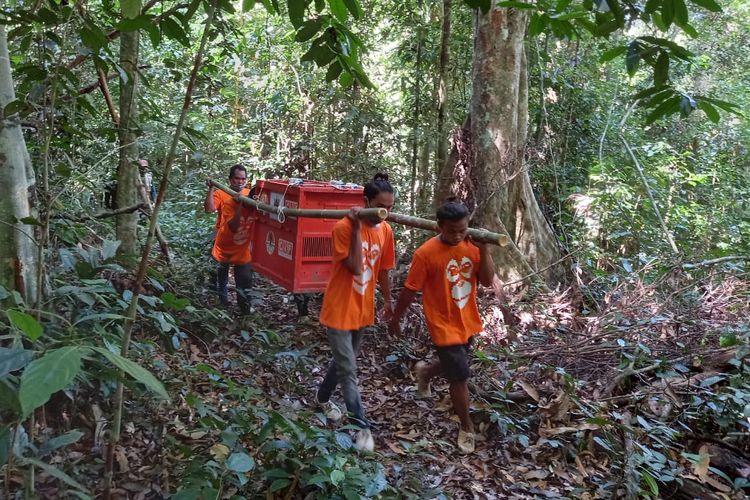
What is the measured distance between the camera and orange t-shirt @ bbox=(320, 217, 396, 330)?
4.12m

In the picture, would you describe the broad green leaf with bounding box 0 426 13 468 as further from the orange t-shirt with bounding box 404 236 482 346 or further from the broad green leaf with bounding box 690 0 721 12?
the orange t-shirt with bounding box 404 236 482 346

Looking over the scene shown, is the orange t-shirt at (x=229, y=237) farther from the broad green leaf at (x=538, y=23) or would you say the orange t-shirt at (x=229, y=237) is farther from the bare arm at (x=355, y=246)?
the broad green leaf at (x=538, y=23)

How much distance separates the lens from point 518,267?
7.09m

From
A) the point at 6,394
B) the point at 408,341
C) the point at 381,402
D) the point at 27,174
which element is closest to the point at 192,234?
the point at 408,341

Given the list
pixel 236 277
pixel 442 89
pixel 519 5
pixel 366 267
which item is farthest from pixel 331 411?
pixel 442 89

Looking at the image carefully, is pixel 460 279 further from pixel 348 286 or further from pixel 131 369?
pixel 131 369

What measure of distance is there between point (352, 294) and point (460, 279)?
0.79m

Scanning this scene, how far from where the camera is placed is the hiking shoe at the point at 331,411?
434 cm

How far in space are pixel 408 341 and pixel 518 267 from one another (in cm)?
192

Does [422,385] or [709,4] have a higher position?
[709,4]

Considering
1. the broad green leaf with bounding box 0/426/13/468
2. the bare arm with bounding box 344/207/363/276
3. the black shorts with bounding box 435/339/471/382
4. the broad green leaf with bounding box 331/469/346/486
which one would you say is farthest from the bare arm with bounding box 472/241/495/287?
the broad green leaf with bounding box 0/426/13/468

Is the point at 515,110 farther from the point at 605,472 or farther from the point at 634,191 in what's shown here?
the point at 605,472

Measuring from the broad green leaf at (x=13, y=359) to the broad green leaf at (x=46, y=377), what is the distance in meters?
0.38

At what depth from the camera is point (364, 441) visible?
3.95 metres
